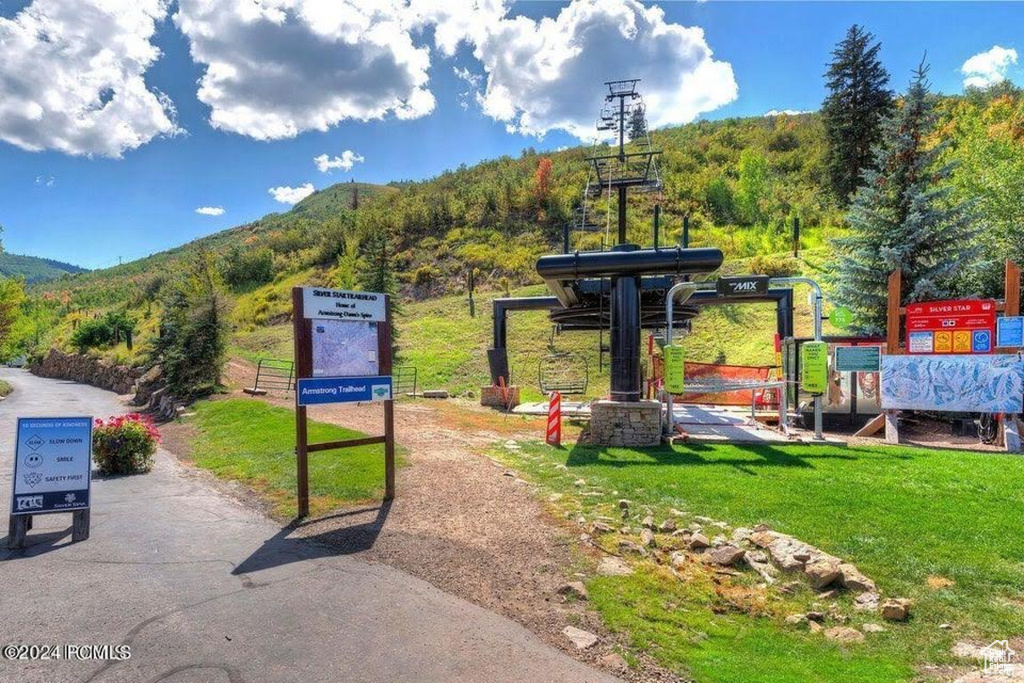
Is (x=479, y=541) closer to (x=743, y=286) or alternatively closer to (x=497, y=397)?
(x=743, y=286)

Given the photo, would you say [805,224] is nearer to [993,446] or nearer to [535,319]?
[535,319]

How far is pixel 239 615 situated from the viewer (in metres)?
4.40

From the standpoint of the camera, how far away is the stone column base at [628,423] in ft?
36.9

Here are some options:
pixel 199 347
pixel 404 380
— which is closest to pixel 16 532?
pixel 199 347

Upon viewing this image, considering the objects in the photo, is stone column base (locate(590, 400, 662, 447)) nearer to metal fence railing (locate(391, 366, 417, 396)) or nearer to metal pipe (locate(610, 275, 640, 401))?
metal pipe (locate(610, 275, 640, 401))

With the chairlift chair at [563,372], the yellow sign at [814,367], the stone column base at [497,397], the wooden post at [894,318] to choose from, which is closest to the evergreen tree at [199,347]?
the stone column base at [497,397]

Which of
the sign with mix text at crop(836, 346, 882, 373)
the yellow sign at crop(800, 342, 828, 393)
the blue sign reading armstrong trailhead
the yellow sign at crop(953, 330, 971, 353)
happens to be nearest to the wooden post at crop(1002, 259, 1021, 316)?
the yellow sign at crop(953, 330, 971, 353)

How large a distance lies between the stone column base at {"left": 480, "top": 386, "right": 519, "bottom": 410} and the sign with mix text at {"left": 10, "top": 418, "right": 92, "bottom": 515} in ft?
42.2

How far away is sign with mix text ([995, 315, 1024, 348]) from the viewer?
10.9m

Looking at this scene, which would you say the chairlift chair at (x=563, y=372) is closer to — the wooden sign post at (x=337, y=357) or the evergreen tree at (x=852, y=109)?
the wooden sign post at (x=337, y=357)

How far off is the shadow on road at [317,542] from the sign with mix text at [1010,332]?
13.0 m

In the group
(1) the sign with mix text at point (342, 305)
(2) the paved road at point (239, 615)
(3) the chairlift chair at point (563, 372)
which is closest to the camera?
(2) the paved road at point (239, 615)

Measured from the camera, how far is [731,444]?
11.0 meters

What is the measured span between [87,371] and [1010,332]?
52663mm
